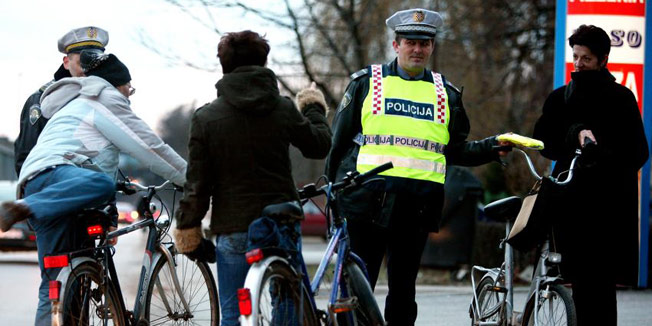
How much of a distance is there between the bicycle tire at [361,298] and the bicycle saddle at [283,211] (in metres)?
0.59

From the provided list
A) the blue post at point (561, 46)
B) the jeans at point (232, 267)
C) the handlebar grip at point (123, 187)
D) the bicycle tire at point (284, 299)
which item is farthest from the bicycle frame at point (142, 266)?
the blue post at point (561, 46)

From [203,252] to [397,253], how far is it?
144cm

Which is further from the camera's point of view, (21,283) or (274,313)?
(21,283)

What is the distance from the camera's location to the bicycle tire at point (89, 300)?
18.7ft

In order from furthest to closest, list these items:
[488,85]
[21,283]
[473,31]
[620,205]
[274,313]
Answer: [488,85] < [473,31] < [21,283] < [620,205] < [274,313]

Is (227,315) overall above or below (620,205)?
below

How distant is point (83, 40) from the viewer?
6859 mm

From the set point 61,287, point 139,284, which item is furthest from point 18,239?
point 61,287

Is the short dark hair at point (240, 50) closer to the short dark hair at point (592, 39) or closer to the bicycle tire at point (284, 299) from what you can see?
the bicycle tire at point (284, 299)

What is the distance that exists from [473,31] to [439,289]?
10255 millimetres

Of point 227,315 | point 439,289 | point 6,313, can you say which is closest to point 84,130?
point 227,315

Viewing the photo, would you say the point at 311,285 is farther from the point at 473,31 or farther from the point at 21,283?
the point at 473,31

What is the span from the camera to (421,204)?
6.51 metres

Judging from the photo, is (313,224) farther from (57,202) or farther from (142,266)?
(57,202)
